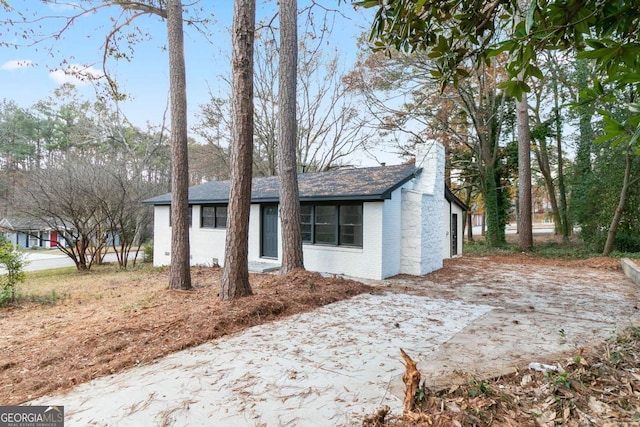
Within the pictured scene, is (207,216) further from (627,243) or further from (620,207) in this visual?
(627,243)

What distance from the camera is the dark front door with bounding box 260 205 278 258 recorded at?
33.9 ft

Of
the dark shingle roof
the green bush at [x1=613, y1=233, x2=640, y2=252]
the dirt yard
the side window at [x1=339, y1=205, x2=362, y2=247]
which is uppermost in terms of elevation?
the dark shingle roof

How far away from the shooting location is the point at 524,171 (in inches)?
521

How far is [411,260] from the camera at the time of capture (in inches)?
347

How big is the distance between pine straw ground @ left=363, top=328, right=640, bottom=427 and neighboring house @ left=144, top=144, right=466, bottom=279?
5306mm

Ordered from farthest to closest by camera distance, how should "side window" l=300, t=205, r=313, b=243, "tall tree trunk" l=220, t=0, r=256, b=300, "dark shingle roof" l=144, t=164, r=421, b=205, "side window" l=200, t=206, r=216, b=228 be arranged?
"side window" l=200, t=206, r=216, b=228, "side window" l=300, t=205, r=313, b=243, "dark shingle roof" l=144, t=164, r=421, b=205, "tall tree trunk" l=220, t=0, r=256, b=300

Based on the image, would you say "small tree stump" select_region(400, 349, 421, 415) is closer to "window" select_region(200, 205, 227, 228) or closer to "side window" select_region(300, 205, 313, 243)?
"side window" select_region(300, 205, 313, 243)

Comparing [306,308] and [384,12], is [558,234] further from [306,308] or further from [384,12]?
[384,12]

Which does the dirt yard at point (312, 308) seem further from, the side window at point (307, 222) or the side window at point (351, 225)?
the side window at point (307, 222)

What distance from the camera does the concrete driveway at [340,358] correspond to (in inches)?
95.7

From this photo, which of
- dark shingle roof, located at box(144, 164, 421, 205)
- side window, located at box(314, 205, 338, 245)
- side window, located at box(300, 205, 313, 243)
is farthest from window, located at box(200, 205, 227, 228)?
side window, located at box(314, 205, 338, 245)

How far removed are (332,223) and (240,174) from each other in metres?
4.20

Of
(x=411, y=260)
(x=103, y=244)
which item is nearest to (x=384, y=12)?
(x=411, y=260)

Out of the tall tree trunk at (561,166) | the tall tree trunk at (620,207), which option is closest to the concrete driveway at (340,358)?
the tall tree trunk at (620,207)
